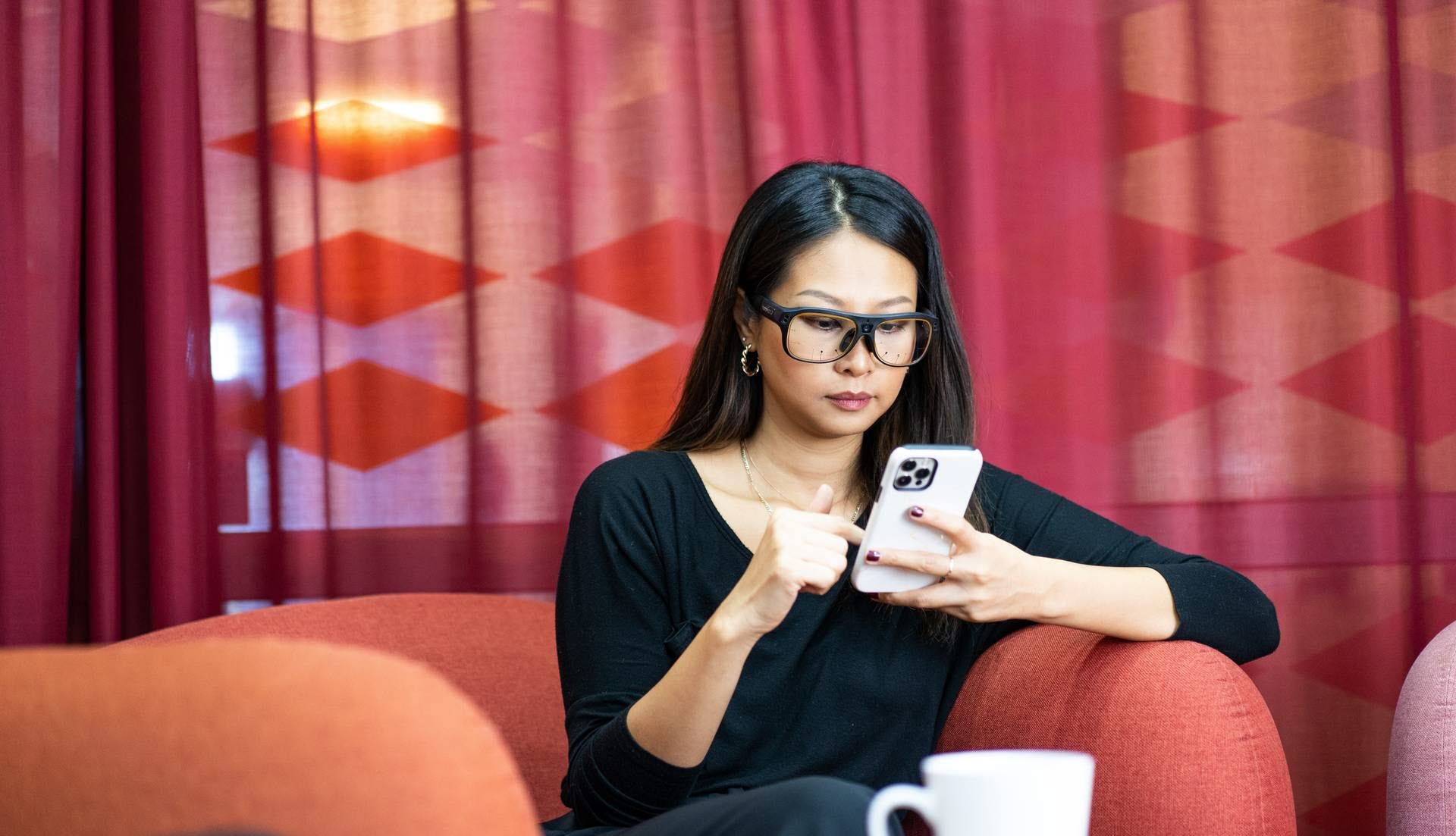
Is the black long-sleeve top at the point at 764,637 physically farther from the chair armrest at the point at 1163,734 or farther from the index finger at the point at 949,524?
the index finger at the point at 949,524

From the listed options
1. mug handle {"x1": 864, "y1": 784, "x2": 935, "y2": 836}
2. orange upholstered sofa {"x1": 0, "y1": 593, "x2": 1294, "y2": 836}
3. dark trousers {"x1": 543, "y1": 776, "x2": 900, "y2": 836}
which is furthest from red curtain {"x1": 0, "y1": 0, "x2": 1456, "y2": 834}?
mug handle {"x1": 864, "y1": 784, "x2": 935, "y2": 836}

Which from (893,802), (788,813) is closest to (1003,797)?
(893,802)

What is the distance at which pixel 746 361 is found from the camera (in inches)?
65.7

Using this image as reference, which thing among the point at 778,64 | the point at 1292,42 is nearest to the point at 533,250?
the point at 778,64

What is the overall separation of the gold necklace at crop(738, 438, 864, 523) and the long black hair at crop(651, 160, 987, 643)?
2 cm

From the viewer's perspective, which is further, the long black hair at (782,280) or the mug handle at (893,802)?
the long black hair at (782,280)

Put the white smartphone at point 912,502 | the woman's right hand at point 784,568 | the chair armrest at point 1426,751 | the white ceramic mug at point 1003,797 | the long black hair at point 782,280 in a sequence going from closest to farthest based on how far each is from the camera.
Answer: the white ceramic mug at point 1003,797
the woman's right hand at point 784,568
the white smartphone at point 912,502
the chair armrest at point 1426,751
the long black hair at point 782,280

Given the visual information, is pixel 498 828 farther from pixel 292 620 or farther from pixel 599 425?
pixel 599 425

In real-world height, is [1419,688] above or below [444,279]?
below

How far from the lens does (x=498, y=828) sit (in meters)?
0.79

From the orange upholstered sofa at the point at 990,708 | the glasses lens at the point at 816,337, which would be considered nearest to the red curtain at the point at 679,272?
the orange upholstered sofa at the point at 990,708

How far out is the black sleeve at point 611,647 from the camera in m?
1.31

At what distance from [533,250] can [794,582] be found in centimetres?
122

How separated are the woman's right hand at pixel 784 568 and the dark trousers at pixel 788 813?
0.59ft
